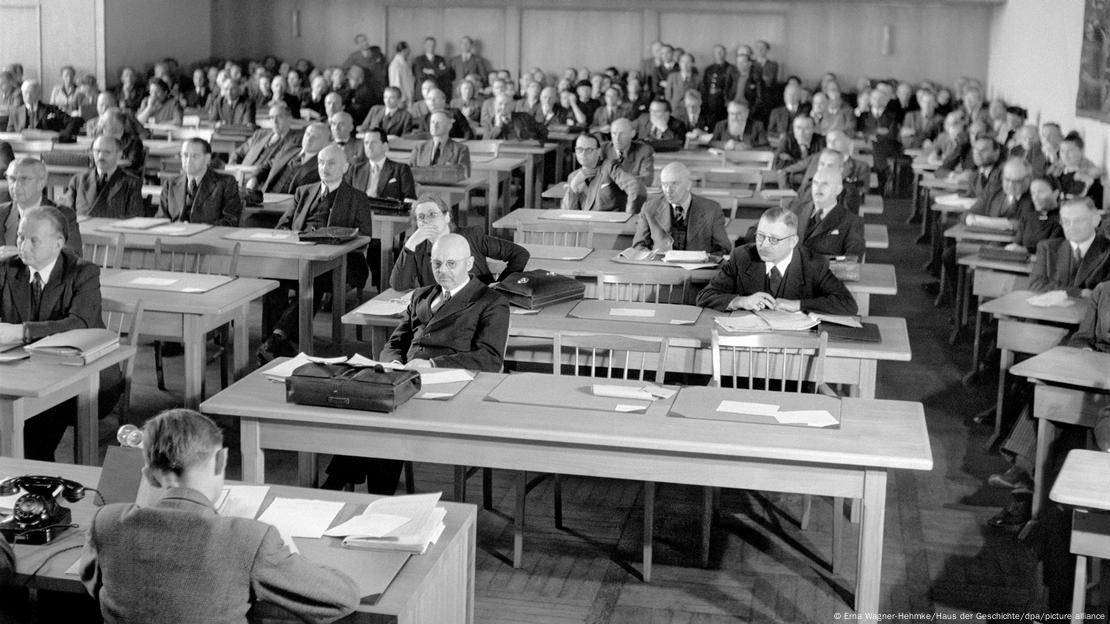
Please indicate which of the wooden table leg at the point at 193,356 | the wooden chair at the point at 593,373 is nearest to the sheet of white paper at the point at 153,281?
the wooden table leg at the point at 193,356

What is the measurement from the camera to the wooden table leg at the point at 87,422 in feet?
16.1

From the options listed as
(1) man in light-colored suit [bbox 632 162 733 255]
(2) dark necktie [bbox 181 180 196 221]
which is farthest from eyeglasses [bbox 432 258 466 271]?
Answer: (2) dark necktie [bbox 181 180 196 221]

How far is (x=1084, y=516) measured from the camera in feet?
11.9

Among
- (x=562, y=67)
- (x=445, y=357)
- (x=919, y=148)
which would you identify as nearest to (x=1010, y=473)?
(x=445, y=357)

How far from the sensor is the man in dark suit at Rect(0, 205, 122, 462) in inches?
211

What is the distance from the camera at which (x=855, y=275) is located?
648cm

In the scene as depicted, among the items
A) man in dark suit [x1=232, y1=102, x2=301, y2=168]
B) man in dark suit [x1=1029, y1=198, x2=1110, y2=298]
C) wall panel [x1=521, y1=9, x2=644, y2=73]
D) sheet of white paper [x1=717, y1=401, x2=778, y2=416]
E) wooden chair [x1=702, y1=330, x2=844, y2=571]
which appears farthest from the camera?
wall panel [x1=521, y1=9, x2=644, y2=73]

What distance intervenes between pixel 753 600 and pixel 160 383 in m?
3.68

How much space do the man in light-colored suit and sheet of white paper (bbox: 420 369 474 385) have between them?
10.1 ft

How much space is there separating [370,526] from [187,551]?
68cm

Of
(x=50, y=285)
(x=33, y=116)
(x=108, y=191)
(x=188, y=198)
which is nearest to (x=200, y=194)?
(x=188, y=198)

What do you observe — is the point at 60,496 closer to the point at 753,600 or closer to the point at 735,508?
the point at 753,600

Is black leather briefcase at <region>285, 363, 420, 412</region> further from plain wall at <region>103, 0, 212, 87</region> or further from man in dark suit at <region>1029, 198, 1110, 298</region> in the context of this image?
plain wall at <region>103, 0, 212, 87</region>

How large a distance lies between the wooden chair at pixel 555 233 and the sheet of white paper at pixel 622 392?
3.39 metres
